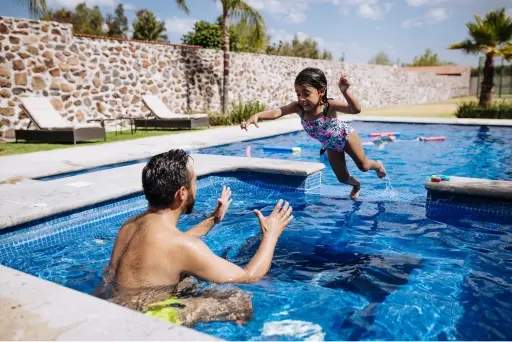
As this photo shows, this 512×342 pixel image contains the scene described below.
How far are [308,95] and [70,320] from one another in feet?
12.1

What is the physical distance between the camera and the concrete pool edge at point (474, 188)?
5.25 m

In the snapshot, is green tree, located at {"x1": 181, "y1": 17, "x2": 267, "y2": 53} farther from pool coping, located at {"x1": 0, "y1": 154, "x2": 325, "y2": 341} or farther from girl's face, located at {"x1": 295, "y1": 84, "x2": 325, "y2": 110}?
pool coping, located at {"x1": 0, "y1": 154, "x2": 325, "y2": 341}

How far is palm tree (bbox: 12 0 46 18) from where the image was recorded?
11391mm

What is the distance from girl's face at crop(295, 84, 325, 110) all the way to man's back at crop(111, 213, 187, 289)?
9.93 ft

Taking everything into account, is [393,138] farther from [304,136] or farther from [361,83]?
[361,83]

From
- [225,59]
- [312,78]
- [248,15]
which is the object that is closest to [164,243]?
[312,78]

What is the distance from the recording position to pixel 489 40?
72.9 ft

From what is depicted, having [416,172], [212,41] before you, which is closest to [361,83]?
[212,41]

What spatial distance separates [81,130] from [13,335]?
352 inches

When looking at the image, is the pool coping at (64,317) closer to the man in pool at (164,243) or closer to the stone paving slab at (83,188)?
the man in pool at (164,243)

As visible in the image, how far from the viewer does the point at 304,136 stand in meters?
13.3

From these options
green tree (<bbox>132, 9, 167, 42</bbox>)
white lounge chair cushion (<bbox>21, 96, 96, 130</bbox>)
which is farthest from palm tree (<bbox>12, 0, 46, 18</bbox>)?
green tree (<bbox>132, 9, 167, 42</bbox>)

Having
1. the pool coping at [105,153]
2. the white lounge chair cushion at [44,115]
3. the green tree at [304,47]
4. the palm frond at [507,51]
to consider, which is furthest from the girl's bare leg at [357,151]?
the green tree at [304,47]

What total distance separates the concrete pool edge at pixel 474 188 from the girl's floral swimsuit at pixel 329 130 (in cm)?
120
